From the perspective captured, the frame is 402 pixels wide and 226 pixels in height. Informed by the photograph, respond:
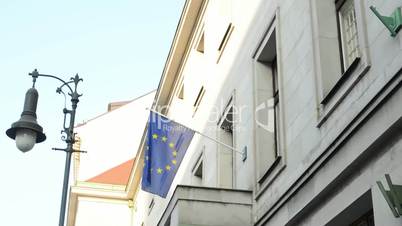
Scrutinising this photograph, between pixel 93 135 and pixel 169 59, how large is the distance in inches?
695

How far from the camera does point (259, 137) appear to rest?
1440cm

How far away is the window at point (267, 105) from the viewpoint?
14016mm

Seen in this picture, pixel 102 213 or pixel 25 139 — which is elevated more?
pixel 102 213

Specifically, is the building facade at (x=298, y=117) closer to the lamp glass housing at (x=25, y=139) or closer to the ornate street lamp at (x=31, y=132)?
the ornate street lamp at (x=31, y=132)

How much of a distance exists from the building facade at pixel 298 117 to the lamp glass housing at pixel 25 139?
9.26 ft

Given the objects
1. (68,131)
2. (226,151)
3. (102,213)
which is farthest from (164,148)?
(102,213)

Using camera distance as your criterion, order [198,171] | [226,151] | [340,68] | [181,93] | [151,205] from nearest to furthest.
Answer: [340,68] → [226,151] → [198,171] → [181,93] → [151,205]

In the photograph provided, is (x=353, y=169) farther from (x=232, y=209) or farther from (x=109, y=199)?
(x=109, y=199)

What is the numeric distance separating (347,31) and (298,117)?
157cm

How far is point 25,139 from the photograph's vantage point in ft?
44.8

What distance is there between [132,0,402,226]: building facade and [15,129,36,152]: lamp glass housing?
2822 millimetres

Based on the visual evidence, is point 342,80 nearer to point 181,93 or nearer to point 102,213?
point 181,93

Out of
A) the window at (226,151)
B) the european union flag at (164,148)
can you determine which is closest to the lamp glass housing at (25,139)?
the european union flag at (164,148)

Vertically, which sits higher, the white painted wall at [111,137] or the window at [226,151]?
the white painted wall at [111,137]
